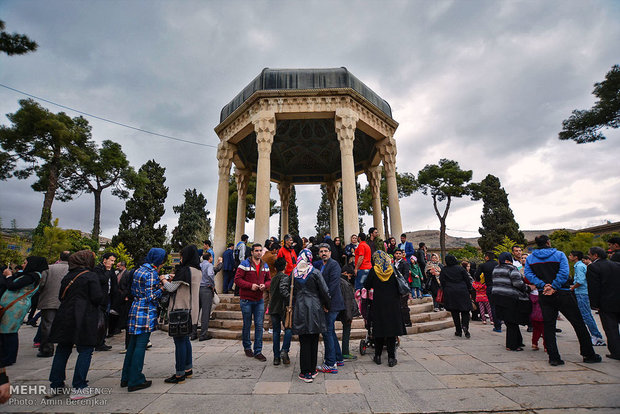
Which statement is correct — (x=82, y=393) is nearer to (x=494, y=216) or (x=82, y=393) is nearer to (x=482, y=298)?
(x=482, y=298)

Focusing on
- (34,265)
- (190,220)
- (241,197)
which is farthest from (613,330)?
(190,220)

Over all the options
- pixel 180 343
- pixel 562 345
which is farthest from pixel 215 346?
pixel 562 345

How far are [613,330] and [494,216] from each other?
35940mm

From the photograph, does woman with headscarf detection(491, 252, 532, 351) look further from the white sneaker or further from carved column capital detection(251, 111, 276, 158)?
carved column capital detection(251, 111, 276, 158)

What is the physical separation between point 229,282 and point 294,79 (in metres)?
8.93

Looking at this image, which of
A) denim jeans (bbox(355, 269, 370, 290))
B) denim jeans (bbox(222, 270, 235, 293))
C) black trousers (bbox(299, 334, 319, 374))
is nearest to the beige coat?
denim jeans (bbox(222, 270, 235, 293))

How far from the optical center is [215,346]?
18.7ft

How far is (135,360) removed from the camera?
3.46 m

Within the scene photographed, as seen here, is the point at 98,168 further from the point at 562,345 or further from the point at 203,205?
the point at 562,345

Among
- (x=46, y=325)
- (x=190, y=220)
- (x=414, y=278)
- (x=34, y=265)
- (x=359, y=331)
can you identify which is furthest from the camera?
(x=190, y=220)

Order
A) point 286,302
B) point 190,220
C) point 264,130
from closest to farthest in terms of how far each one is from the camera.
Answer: point 286,302 → point 264,130 → point 190,220

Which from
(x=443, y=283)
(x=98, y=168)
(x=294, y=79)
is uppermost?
(x=98, y=168)

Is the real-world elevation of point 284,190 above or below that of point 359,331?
above

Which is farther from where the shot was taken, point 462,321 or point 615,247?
point 462,321
